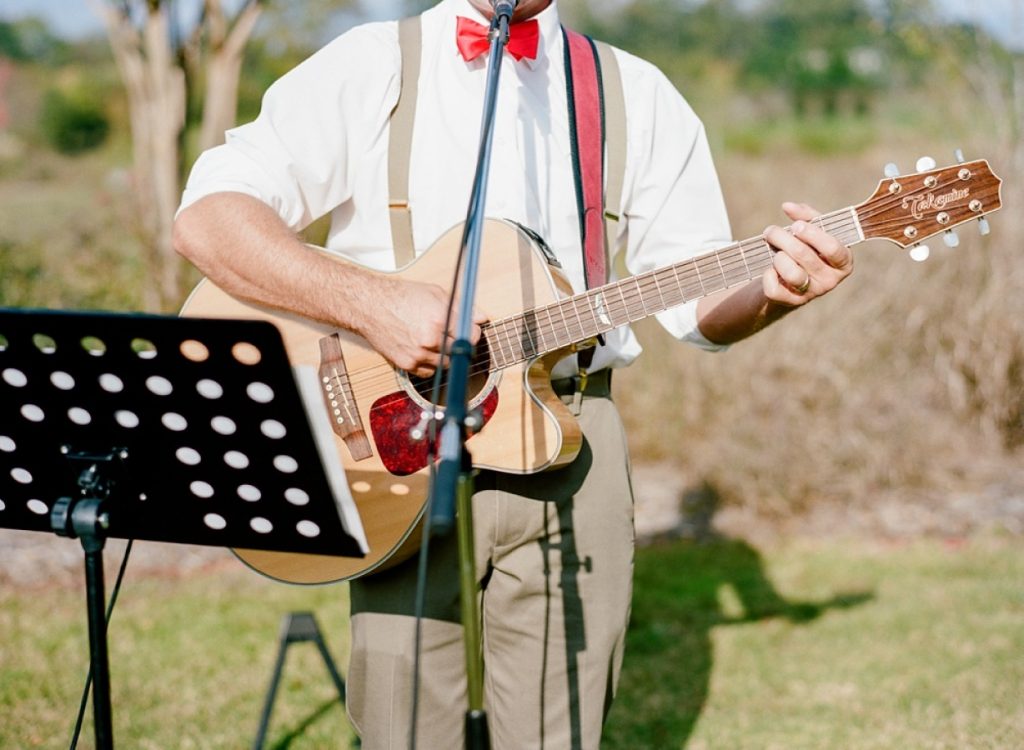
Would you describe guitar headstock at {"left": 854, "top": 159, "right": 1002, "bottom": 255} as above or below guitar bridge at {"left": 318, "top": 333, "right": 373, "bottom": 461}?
above

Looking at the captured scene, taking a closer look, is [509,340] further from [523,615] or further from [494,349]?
[523,615]

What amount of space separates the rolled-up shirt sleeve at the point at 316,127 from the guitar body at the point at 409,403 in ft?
0.67

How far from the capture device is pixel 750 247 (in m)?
2.39

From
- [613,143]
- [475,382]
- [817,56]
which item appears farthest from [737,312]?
[817,56]

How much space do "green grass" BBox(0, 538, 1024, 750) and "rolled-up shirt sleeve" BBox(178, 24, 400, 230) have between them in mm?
2408

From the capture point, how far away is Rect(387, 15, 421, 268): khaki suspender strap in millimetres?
2500

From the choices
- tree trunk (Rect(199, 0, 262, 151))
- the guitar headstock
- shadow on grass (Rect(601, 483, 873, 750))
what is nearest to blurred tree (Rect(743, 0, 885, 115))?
tree trunk (Rect(199, 0, 262, 151))

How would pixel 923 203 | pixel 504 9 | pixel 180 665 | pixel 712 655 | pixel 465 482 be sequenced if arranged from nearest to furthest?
pixel 465 482, pixel 504 9, pixel 923 203, pixel 180 665, pixel 712 655

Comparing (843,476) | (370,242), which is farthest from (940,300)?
(370,242)

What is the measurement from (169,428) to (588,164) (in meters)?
1.18

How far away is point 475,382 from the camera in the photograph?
2.52 m

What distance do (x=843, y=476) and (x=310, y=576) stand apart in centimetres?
461

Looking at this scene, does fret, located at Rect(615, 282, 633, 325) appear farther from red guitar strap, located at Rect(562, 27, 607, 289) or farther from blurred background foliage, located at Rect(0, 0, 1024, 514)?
blurred background foliage, located at Rect(0, 0, 1024, 514)

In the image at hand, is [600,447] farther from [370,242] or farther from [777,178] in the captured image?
[777,178]
